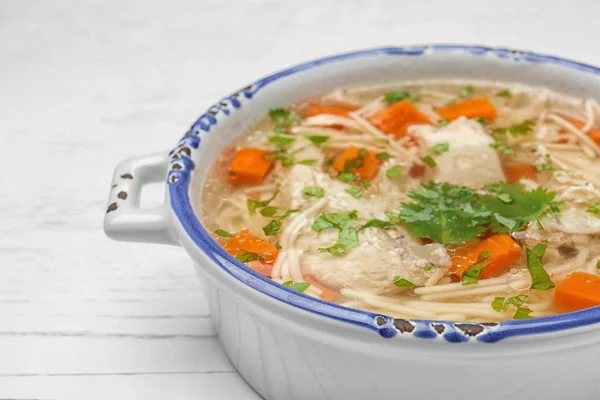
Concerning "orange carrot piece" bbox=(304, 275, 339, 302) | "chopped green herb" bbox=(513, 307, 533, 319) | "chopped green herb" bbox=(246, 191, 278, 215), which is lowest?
"chopped green herb" bbox=(246, 191, 278, 215)

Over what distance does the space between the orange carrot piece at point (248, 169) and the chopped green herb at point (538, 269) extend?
96cm

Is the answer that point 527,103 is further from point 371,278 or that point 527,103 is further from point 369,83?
point 371,278

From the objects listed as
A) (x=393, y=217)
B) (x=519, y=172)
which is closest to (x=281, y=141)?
(x=393, y=217)

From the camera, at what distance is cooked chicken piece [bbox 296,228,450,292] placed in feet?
7.86

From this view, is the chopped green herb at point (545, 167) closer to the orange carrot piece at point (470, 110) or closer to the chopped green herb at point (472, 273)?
the orange carrot piece at point (470, 110)

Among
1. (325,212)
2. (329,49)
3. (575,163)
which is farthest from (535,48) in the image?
(325,212)

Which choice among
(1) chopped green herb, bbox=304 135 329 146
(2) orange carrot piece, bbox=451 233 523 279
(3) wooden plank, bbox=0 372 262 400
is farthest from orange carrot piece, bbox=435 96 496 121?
(3) wooden plank, bbox=0 372 262 400

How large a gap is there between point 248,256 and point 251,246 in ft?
0.14

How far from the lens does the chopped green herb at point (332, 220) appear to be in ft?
8.53

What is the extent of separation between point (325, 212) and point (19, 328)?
3.92ft

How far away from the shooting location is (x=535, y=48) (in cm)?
502

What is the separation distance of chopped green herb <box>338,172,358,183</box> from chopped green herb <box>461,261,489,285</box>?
2.07 feet

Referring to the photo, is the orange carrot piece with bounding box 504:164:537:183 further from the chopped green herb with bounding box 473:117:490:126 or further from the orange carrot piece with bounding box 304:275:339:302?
the orange carrot piece with bounding box 304:275:339:302

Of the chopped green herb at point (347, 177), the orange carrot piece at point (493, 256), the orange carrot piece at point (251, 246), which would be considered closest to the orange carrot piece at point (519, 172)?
the orange carrot piece at point (493, 256)
